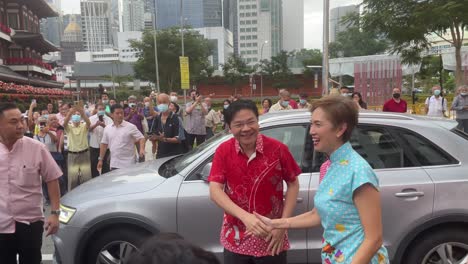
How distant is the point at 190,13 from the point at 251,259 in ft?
184

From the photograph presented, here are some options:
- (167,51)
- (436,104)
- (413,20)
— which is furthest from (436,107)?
(167,51)

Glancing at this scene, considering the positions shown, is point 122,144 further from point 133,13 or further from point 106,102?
point 133,13

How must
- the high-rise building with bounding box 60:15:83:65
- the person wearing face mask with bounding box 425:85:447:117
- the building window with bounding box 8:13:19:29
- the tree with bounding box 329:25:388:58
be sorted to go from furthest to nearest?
the high-rise building with bounding box 60:15:83:65
the tree with bounding box 329:25:388:58
the building window with bounding box 8:13:19:29
the person wearing face mask with bounding box 425:85:447:117

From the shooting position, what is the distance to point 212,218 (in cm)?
363

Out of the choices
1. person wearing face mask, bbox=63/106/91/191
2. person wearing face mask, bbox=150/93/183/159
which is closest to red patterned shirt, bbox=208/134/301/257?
person wearing face mask, bbox=150/93/183/159

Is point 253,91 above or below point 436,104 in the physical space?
below

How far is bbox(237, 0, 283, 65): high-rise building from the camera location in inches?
3484

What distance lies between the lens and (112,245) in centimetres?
375

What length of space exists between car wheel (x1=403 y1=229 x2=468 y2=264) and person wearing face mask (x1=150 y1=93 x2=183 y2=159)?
4481 millimetres

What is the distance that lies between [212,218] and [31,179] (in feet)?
4.76

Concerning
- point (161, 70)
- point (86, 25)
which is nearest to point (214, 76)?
point (161, 70)

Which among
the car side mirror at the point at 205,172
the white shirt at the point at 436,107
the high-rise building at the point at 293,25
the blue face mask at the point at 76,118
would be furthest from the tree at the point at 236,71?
the car side mirror at the point at 205,172

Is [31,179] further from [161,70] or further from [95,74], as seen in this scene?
[95,74]

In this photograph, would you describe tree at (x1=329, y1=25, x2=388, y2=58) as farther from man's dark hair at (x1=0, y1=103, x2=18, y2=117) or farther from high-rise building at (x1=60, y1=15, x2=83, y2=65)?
high-rise building at (x1=60, y1=15, x2=83, y2=65)
